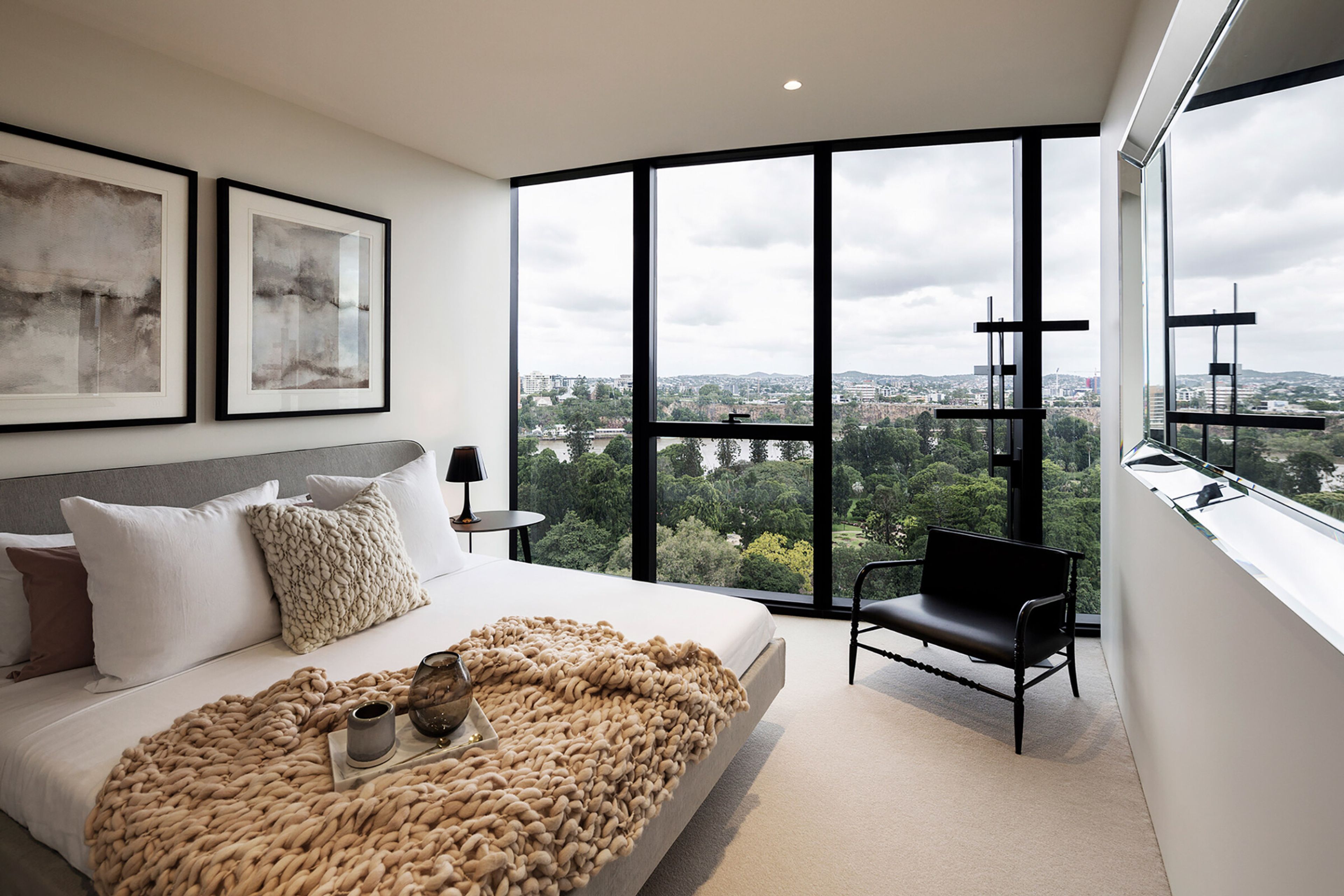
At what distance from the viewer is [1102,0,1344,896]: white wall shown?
973 millimetres

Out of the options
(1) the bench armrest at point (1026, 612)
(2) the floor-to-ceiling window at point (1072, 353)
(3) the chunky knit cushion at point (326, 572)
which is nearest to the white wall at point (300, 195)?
(3) the chunky knit cushion at point (326, 572)

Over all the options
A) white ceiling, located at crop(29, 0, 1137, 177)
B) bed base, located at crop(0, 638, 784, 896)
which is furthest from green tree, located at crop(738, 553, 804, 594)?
white ceiling, located at crop(29, 0, 1137, 177)

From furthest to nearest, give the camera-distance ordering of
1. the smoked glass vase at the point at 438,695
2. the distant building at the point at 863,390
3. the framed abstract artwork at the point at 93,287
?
1. the distant building at the point at 863,390
2. the framed abstract artwork at the point at 93,287
3. the smoked glass vase at the point at 438,695

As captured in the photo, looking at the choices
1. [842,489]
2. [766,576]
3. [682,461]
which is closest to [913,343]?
[842,489]

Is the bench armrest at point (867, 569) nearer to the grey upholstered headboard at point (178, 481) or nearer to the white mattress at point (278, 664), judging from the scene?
the white mattress at point (278, 664)

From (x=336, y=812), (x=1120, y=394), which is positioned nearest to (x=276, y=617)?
(x=336, y=812)

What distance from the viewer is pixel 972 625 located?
8.72 ft

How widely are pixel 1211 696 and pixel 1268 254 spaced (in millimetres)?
990

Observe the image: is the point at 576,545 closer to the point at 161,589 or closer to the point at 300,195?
the point at 300,195

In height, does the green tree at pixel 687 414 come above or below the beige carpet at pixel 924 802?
above

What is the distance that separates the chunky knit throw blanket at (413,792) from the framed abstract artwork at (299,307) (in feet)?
5.79

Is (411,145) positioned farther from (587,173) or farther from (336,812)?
(336,812)

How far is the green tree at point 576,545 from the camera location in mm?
4344

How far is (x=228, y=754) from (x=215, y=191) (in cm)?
240
